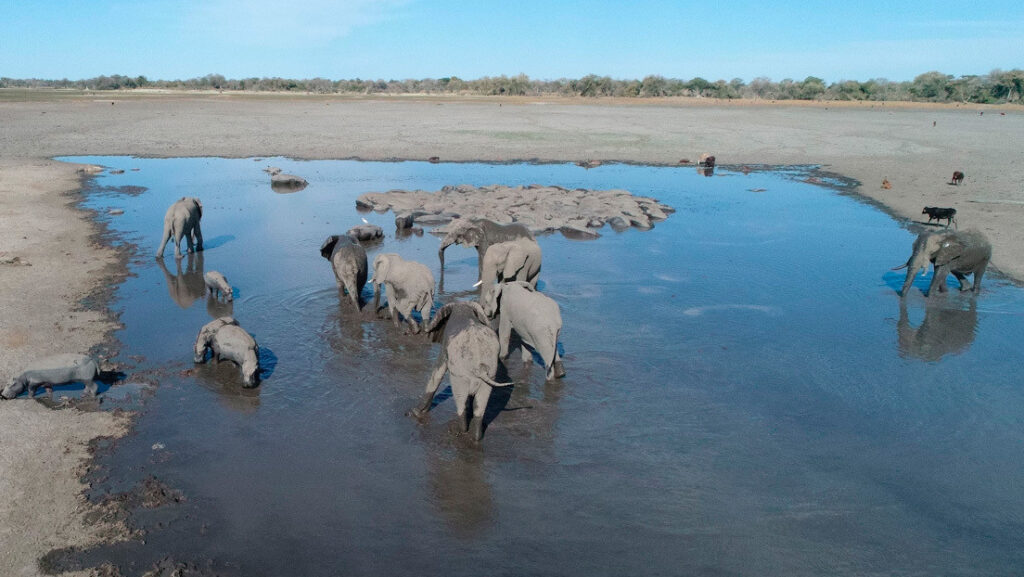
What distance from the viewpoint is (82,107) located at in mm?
65500

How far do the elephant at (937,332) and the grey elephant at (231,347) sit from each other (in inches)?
418

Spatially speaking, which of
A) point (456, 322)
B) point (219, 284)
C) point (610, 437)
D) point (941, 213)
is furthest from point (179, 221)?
point (941, 213)

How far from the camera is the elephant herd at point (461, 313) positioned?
866 centimetres

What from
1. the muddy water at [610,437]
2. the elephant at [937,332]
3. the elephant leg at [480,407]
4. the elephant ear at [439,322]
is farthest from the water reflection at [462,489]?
the elephant at [937,332]

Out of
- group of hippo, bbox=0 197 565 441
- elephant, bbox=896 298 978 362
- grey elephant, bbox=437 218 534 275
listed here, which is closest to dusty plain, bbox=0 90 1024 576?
group of hippo, bbox=0 197 565 441

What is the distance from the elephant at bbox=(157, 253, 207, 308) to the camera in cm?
1405

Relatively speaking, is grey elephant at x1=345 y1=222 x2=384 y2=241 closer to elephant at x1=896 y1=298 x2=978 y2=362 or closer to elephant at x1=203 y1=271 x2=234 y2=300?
elephant at x1=203 y1=271 x2=234 y2=300

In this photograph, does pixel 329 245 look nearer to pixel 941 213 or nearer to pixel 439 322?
pixel 439 322

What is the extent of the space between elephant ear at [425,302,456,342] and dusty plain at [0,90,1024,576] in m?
4.01

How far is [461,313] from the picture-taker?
9.23m

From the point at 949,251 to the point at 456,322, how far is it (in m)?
11.5

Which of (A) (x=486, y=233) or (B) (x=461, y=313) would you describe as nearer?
(B) (x=461, y=313)

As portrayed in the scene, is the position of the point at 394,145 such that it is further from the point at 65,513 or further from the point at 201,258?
the point at 65,513

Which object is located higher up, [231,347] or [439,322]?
[439,322]
